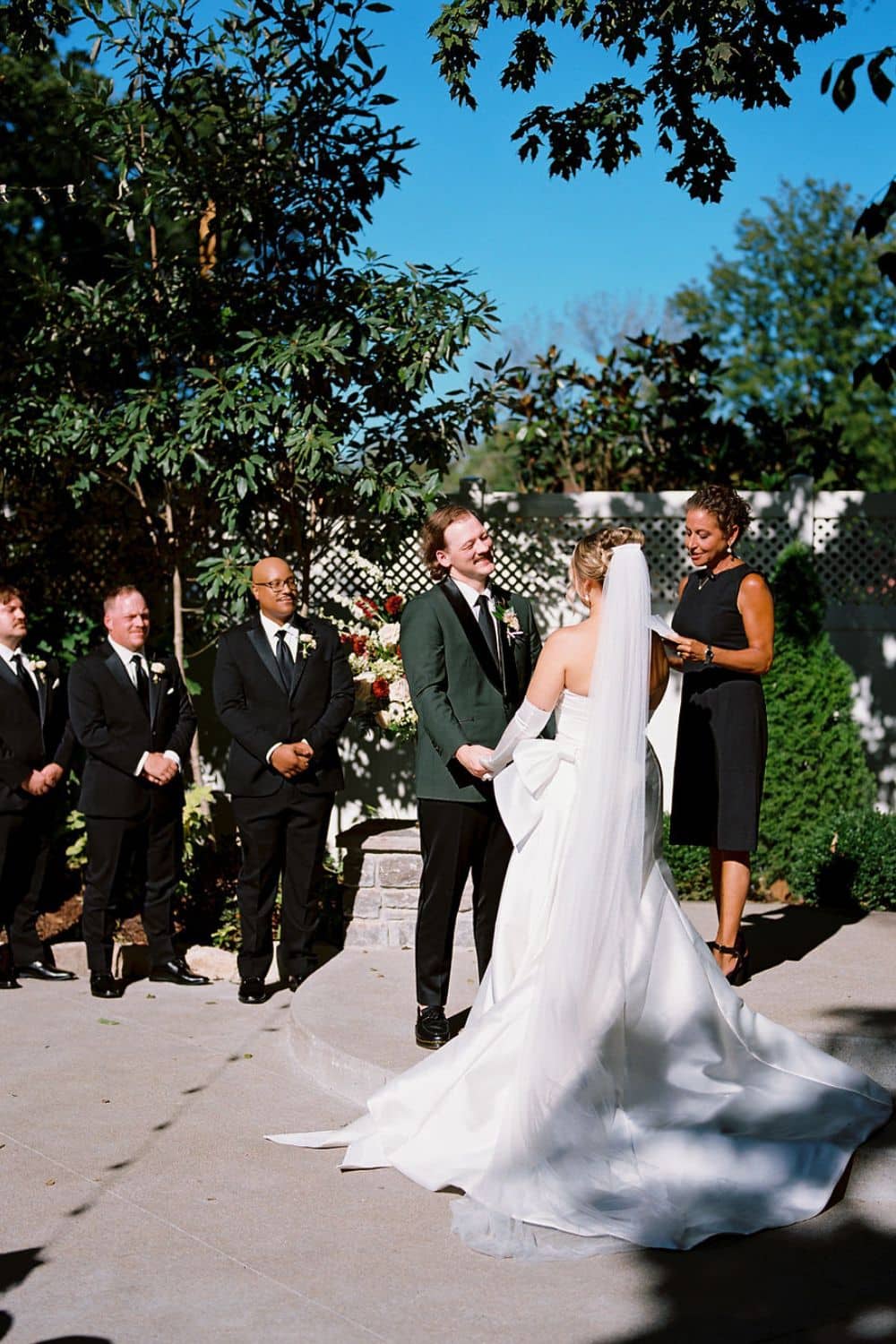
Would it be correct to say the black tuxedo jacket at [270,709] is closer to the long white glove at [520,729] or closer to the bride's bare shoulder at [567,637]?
the long white glove at [520,729]

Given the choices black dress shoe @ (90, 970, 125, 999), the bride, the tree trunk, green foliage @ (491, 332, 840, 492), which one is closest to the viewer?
the bride

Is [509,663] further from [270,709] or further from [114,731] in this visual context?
[114,731]

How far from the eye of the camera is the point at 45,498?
942cm

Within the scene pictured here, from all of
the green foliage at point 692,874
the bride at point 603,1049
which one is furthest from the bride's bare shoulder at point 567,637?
the green foliage at point 692,874

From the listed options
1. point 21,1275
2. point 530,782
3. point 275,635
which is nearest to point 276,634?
point 275,635

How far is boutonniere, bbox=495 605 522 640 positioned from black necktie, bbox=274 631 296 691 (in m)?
1.45

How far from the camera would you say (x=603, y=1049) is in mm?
4645

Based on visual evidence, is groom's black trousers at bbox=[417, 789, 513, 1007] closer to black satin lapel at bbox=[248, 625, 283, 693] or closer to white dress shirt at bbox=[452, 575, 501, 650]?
white dress shirt at bbox=[452, 575, 501, 650]

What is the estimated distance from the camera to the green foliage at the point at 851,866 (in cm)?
807

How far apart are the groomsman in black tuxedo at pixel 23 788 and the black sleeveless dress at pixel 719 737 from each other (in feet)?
11.2

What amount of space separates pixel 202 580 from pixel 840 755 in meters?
4.17

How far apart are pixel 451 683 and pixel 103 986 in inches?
105

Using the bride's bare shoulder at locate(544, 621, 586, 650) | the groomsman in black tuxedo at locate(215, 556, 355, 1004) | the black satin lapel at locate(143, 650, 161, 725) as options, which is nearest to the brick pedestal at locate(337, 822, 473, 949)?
the groomsman in black tuxedo at locate(215, 556, 355, 1004)

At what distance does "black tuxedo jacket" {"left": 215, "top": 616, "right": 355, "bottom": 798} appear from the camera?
7.12 m
